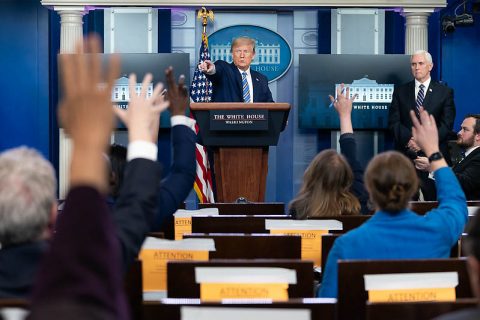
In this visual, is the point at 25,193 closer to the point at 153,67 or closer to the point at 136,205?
the point at 136,205

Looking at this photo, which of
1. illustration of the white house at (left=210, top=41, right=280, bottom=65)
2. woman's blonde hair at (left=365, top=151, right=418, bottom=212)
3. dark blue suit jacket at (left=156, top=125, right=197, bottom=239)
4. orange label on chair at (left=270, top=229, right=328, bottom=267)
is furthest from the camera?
illustration of the white house at (left=210, top=41, right=280, bottom=65)

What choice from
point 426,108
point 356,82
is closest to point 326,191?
point 426,108

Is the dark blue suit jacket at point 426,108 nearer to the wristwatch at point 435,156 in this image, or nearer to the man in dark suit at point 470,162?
the man in dark suit at point 470,162

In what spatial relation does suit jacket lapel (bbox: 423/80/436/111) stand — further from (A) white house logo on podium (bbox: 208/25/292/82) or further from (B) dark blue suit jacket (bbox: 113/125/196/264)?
(B) dark blue suit jacket (bbox: 113/125/196/264)

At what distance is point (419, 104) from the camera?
7684 millimetres

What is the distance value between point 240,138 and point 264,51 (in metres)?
3.43

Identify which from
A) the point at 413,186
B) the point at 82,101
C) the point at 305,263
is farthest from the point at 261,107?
the point at 82,101

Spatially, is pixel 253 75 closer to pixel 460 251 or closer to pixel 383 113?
pixel 383 113

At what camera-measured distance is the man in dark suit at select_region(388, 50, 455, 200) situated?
7.50 m

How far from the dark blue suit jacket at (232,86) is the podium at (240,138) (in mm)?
937

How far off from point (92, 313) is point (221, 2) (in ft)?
26.4

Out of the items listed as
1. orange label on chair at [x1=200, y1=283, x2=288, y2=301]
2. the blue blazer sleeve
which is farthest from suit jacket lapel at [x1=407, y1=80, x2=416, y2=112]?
orange label on chair at [x1=200, y1=283, x2=288, y2=301]

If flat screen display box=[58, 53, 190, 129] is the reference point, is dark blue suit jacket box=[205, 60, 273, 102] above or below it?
below

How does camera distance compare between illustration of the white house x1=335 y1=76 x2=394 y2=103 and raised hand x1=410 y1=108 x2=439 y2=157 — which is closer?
raised hand x1=410 y1=108 x2=439 y2=157
